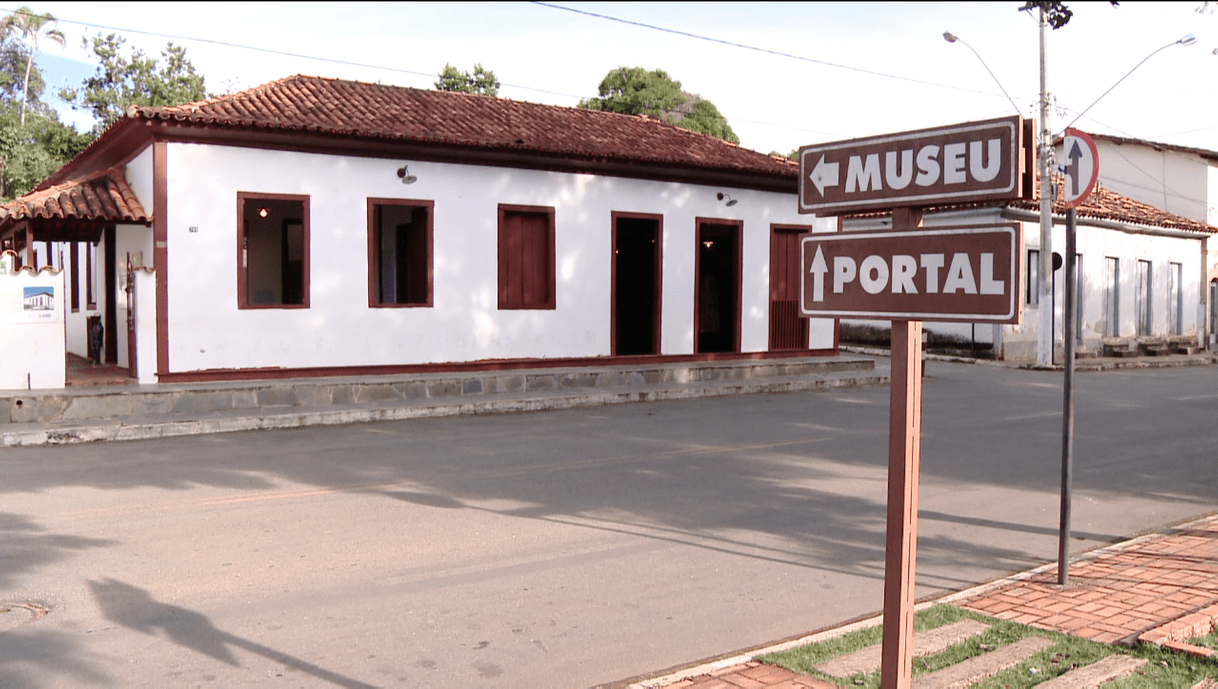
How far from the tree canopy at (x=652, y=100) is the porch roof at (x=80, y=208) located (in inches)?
1230

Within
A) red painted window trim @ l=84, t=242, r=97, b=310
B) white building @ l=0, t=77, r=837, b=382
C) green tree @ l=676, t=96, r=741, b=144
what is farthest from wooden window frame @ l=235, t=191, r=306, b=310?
green tree @ l=676, t=96, r=741, b=144

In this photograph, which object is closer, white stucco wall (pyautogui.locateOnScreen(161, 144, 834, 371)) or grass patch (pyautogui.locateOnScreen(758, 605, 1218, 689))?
grass patch (pyautogui.locateOnScreen(758, 605, 1218, 689))

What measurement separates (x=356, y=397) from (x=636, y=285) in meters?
7.93

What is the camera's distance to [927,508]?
820 cm

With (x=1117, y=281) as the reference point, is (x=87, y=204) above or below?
above

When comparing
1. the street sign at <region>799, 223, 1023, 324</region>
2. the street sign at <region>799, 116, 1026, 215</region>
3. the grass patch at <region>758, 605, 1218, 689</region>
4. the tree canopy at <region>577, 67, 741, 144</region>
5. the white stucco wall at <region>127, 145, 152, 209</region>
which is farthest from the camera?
the tree canopy at <region>577, 67, 741, 144</region>

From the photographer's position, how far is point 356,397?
48.3 feet

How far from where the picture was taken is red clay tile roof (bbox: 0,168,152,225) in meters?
13.9

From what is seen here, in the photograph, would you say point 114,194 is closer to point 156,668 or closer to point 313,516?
point 313,516

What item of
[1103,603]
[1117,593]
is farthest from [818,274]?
[1117,593]

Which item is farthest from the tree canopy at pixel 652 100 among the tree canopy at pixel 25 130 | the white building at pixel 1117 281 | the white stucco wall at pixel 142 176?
the white stucco wall at pixel 142 176

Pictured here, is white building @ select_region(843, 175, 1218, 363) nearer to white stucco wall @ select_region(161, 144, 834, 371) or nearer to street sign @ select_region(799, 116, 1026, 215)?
white stucco wall @ select_region(161, 144, 834, 371)

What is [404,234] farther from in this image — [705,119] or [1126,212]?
[705,119]

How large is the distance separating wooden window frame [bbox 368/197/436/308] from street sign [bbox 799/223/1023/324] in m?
13.4
